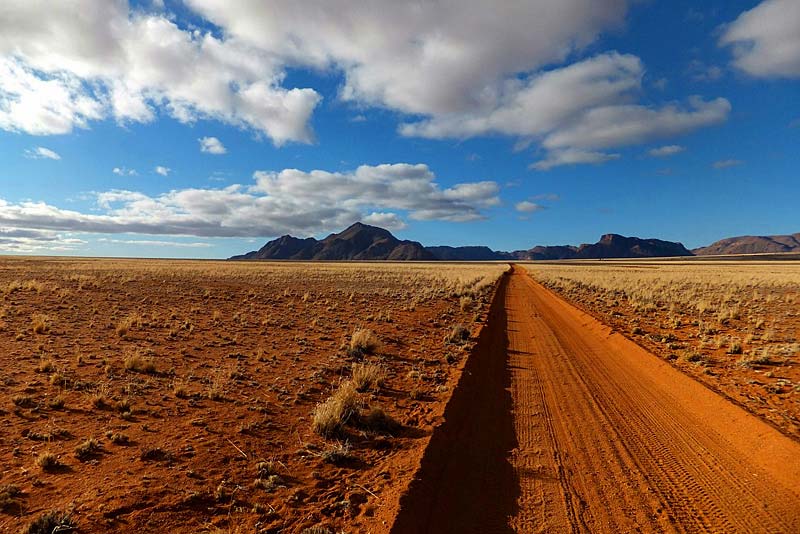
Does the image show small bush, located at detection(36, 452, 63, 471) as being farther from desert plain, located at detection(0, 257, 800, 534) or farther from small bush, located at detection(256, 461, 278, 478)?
small bush, located at detection(256, 461, 278, 478)

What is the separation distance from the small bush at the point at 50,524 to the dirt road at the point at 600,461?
10.9 feet

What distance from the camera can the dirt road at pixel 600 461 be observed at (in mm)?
4191

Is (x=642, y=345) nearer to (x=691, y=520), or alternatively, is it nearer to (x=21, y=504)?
(x=691, y=520)

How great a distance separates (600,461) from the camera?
5.27 m

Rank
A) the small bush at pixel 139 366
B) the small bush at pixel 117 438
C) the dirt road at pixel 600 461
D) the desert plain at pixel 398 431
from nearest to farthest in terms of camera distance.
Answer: the dirt road at pixel 600 461, the desert plain at pixel 398 431, the small bush at pixel 117 438, the small bush at pixel 139 366

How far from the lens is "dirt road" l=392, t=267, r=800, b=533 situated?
4.19 metres

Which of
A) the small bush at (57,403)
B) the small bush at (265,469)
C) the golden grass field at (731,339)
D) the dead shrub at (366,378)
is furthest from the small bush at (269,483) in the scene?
the golden grass field at (731,339)

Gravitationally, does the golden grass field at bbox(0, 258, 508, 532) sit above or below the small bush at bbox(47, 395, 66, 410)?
below

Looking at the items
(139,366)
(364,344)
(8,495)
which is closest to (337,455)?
(8,495)

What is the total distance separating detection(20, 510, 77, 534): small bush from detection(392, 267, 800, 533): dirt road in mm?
3325

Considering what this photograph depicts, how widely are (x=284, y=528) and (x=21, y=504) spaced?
304 centimetres

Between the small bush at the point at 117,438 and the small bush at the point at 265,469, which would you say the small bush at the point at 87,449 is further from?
the small bush at the point at 265,469

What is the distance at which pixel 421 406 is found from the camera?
7641 millimetres

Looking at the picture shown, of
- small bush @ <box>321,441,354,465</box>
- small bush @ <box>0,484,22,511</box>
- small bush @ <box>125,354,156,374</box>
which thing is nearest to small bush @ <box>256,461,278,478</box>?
small bush @ <box>321,441,354,465</box>
